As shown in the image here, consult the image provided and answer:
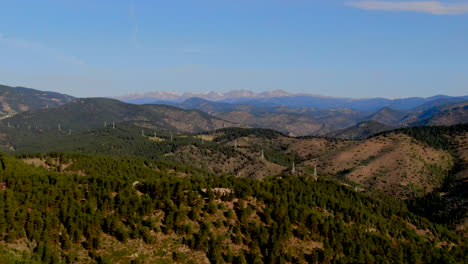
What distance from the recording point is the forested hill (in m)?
72.2

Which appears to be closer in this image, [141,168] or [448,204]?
[448,204]

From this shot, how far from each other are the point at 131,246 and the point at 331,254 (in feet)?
123

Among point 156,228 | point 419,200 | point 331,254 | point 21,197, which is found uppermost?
point 21,197

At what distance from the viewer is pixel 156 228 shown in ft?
262

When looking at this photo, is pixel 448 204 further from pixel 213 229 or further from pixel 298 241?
pixel 213 229

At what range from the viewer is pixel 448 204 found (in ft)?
560

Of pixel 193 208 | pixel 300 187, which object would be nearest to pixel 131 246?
pixel 193 208

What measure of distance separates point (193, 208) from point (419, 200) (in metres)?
127

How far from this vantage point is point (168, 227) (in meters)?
80.3

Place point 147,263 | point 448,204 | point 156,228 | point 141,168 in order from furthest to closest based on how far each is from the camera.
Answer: point 141,168, point 448,204, point 156,228, point 147,263

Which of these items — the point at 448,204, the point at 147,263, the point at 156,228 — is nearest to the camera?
the point at 147,263

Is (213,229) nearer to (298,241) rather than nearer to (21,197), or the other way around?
(298,241)

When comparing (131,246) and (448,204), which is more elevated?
(131,246)

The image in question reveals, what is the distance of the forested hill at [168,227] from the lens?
72250 millimetres
